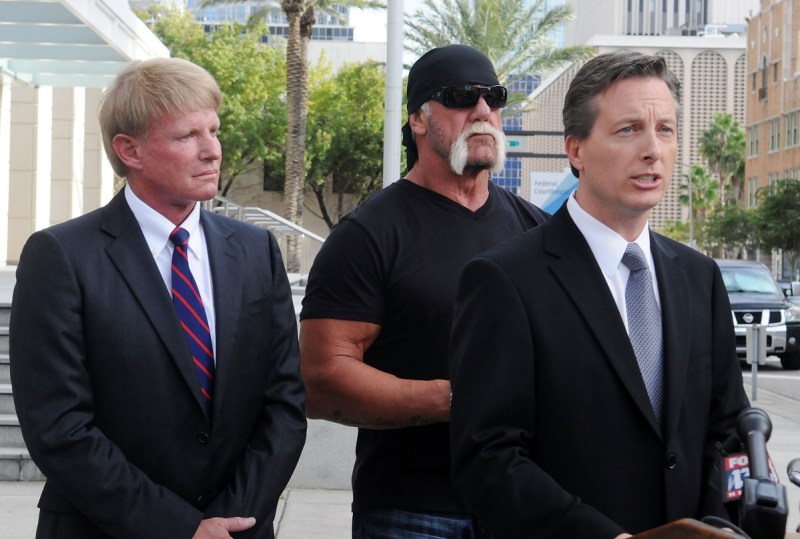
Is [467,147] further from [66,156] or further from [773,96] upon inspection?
[773,96]

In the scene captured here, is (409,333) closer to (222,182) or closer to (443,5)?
(443,5)

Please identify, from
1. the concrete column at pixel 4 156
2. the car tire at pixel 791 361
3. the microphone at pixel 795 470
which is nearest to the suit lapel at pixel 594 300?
the microphone at pixel 795 470

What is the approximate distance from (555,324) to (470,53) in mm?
A: 1411

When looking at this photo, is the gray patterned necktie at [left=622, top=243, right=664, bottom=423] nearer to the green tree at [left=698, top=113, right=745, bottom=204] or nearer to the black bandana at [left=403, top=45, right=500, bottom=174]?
the black bandana at [left=403, top=45, right=500, bottom=174]

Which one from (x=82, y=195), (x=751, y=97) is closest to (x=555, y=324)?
(x=82, y=195)

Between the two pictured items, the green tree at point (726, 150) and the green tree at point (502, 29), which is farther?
the green tree at point (726, 150)

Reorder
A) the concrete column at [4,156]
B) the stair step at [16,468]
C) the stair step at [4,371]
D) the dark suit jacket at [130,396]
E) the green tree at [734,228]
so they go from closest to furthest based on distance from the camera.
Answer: the dark suit jacket at [130,396]
the stair step at [16,468]
the stair step at [4,371]
the concrete column at [4,156]
the green tree at [734,228]

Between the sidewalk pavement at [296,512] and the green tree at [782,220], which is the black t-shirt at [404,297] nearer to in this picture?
the sidewalk pavement at [296,512]

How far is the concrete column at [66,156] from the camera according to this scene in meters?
34.8

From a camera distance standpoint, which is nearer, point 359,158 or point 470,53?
point 470,53

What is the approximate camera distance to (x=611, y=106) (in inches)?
106

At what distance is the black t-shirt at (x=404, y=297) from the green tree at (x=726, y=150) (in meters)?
113

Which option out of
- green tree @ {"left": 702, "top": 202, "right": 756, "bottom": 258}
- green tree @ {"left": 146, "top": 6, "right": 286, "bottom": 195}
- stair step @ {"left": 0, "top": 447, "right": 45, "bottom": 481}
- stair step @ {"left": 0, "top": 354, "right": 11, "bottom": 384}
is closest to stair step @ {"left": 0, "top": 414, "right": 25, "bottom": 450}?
stair step @ {"left": 0, "top": 447, "right": 45, "bottom": 481}

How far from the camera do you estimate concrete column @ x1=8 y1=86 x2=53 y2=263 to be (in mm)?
31672
